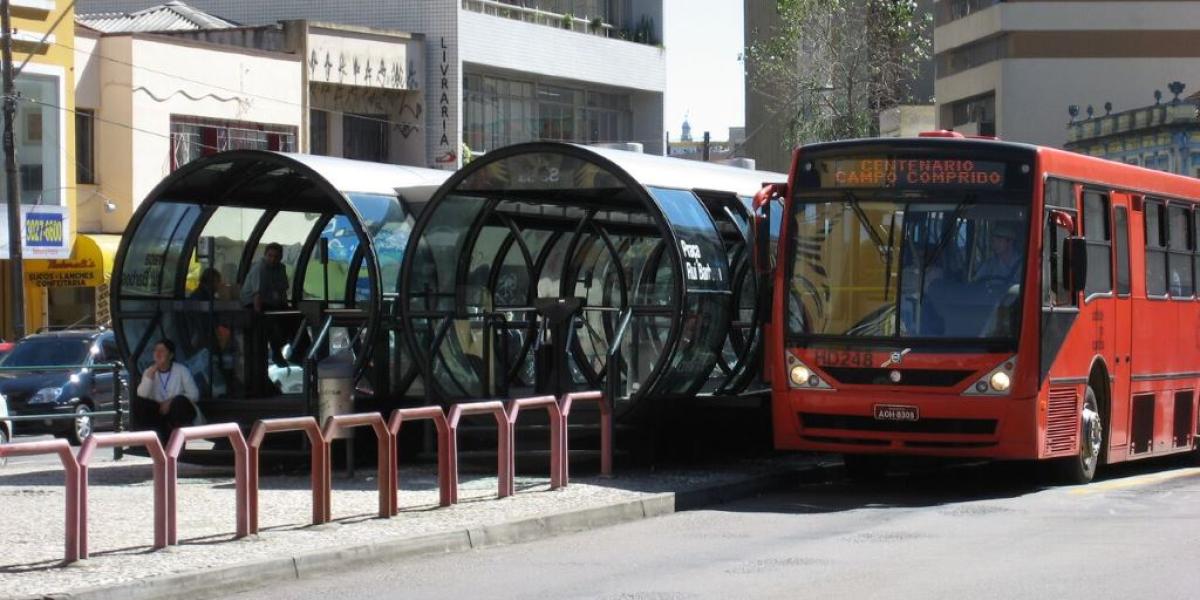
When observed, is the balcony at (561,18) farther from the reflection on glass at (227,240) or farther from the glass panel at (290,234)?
the reflection on glass at (227,240)

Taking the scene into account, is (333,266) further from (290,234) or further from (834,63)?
(834,63)

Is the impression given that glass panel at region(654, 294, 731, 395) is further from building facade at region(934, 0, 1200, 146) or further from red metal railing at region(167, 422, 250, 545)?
building facade at region(934, 0, 1200, 146)

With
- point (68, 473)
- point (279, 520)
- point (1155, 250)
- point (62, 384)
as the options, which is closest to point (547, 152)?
point (279, 520)

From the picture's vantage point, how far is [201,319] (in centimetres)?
2086

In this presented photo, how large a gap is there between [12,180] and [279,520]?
927 inches

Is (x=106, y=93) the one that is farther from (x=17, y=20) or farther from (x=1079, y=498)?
(x=1079, y=498)

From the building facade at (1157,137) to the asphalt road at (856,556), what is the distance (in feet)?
138

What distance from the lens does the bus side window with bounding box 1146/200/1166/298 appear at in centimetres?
1986

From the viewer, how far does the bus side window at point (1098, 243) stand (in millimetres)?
18281

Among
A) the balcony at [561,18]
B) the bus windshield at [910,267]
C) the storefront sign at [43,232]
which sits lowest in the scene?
the bus windshield at [910,267]

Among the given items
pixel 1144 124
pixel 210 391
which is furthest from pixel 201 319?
pixel 1144 124

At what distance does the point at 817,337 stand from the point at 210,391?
6998 mm

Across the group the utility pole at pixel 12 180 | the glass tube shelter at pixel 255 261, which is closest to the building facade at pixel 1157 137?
the utility pole at pixel 12 180

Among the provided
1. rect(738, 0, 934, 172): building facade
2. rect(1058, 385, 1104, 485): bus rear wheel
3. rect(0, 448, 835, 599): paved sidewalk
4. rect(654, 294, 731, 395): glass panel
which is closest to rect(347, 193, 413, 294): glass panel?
rect(0, 448, 835, 599): paved sidewalk
